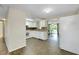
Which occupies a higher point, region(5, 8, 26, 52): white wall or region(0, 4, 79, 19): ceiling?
region(0, 4, 79, 19): ceiling

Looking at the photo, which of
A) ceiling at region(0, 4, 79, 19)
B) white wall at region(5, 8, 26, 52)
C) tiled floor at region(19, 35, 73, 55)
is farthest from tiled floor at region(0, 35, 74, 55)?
ceiling at region(0, 4, 79, 19)

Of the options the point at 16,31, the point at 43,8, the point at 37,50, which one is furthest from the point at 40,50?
the point at 43,8

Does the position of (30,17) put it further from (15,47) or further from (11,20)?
(15,47)

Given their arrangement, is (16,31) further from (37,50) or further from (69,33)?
(69,33)

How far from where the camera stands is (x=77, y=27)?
1.88 m

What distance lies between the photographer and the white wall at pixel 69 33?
6.27ft

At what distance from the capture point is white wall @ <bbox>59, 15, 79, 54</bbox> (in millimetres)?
1910

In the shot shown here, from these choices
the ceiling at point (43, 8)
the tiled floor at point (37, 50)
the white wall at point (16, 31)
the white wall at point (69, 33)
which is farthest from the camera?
the white wall at point (16, 31)

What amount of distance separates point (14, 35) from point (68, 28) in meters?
1.43

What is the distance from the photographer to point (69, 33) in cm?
212

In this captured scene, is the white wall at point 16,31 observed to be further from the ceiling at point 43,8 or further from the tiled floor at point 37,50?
the ceiling at point 43,8

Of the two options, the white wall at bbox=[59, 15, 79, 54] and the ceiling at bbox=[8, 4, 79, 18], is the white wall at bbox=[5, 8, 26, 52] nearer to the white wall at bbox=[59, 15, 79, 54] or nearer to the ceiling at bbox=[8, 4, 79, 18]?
the ceiling at bbox=[8, 4, 79, 18]

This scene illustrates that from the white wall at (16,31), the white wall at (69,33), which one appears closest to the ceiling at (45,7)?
the white wall at (69,33)
